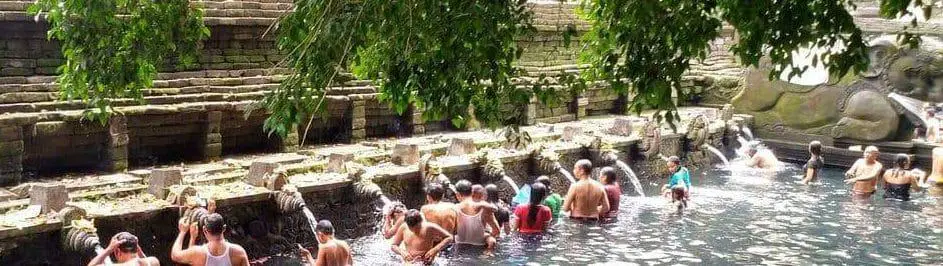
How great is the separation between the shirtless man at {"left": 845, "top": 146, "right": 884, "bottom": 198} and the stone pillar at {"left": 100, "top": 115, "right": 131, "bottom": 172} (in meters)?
10.9

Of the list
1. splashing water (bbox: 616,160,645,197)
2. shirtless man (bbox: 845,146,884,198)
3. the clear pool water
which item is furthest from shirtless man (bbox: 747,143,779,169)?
splashing water (bbox: 616,160,645,197)

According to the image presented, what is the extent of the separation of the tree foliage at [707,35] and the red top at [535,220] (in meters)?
5.68

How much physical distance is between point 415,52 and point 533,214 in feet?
20.6

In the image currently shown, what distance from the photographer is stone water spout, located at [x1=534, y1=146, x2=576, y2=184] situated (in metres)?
15.3

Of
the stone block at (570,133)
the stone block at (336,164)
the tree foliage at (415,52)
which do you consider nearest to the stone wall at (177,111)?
the stone block at (336,164)

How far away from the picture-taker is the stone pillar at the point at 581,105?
22.0 metres

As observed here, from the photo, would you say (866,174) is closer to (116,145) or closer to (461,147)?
(461,147)

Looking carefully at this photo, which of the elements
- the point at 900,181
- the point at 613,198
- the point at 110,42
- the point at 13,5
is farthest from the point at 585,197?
the point at 13,5

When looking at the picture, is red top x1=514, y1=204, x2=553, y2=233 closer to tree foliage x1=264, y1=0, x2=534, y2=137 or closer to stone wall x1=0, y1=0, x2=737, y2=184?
stone wall x1=0, y1=0, x2=737, y2=184

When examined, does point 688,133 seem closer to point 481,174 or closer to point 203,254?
point 481,174

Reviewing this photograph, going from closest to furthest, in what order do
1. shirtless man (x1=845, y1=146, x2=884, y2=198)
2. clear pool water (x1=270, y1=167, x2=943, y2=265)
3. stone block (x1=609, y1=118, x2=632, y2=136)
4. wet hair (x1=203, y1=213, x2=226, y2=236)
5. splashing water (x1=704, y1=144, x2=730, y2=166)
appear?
wet hair (x1=203, y1=213, x2=226, y2=236) → clear pool water (x1=270, y1=167, x2=943, y2=265) → shirtless man (x1=845, y1=146, x2=884, y2=198) → stone block (x1=609, y1=118, x2=632, y2=136) → splashing water (x1=704, y1=144, x2=730, y2=166)

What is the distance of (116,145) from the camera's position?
12562 millimetres

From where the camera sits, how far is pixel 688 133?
19.5 metres

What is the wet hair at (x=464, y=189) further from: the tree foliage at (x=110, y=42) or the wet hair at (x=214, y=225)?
the tree foliage at (x=110, y=42)
